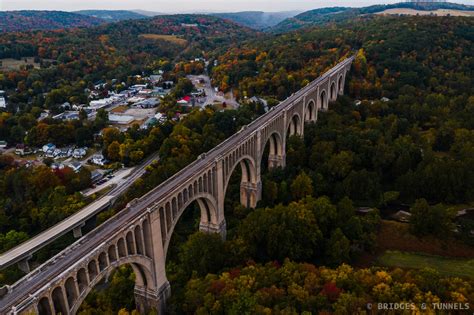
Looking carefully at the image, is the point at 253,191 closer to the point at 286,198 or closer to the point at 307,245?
the point at 286,198

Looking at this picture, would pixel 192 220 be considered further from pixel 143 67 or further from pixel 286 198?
pixel 143 67

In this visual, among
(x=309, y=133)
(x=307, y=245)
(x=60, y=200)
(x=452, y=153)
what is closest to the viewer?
(x=307, y=245)

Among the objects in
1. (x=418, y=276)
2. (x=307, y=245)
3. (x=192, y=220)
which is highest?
(x=418, y=276)

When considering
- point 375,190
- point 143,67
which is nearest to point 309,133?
point 375,190

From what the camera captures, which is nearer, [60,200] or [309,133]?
[60,200]

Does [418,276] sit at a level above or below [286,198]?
above

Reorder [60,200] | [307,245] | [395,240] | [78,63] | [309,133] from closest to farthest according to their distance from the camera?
1. [307,245]
2. [395,240]
3. [60,200]
4. [309,133]
5. [78,63]

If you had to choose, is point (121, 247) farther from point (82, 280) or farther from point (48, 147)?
point (48, 147)

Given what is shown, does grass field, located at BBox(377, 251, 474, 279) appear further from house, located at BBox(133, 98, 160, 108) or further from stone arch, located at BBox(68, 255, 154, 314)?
house, located at BBox(133, 98, 160, 108)
